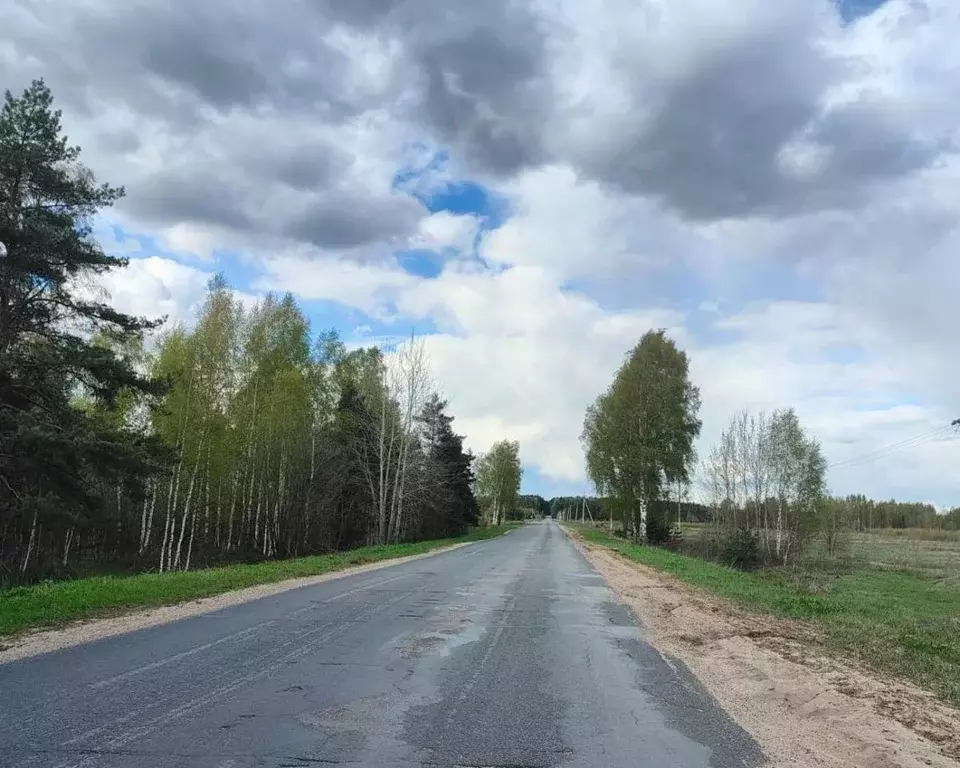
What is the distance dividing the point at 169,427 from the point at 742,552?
86.2 ft

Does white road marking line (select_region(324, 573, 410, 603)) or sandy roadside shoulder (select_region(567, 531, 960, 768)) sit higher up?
sandy roadside shoulder (select_region(567, 531, 960, 768))

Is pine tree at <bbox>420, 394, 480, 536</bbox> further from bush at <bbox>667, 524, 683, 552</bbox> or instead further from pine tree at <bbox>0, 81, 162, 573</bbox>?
pine tree at <bbox>0, 81, 162, 573</bbox>

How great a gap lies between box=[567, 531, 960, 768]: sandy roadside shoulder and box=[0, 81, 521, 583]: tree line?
15266 mm

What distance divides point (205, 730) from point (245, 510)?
1254 inches

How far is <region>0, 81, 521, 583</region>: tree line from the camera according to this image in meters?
17.5

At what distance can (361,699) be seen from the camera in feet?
19.6

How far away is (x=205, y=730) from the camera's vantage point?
16.3 feet

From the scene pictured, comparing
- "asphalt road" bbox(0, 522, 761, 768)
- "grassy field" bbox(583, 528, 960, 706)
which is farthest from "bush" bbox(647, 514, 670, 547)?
"asphalt road" bbox(0, 522, 761, 768)

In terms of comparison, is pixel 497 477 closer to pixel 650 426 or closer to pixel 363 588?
pixel 650 426

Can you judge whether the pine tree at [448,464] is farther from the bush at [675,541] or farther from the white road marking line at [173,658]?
the white road marking line at [173,658]

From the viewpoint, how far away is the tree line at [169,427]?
1752cm

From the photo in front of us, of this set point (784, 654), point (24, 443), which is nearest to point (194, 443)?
point (24, 443)

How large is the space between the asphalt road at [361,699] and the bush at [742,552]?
2517 centimetres

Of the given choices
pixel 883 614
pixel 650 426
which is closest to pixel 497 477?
pixel 650 426
